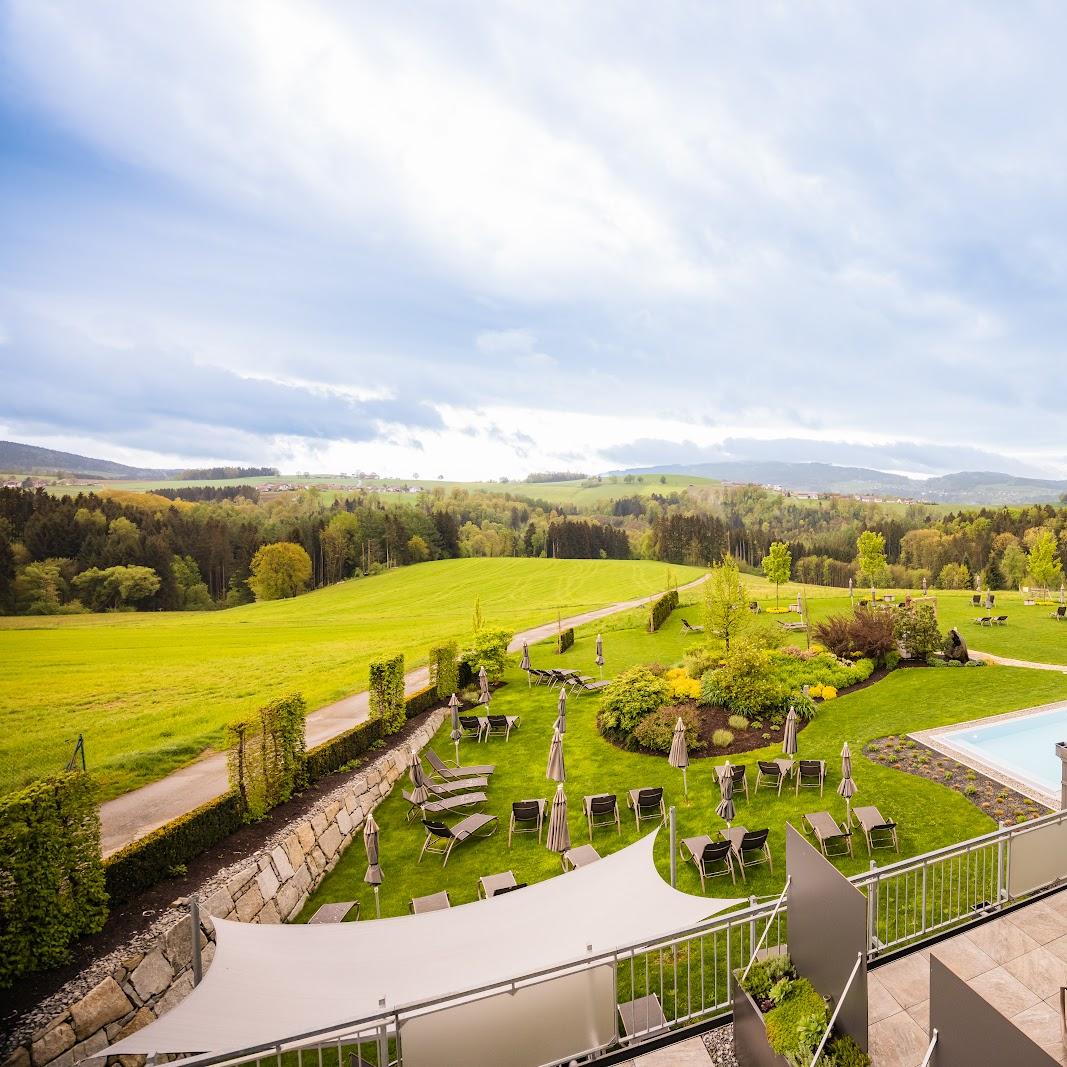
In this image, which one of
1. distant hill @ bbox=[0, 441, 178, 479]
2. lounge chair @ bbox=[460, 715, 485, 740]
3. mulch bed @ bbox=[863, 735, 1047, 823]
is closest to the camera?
mulch bed @ bbox=[863, 735, 1047, 823]

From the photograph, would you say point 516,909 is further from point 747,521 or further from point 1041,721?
point 747,521

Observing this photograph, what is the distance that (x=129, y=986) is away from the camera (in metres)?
7.16

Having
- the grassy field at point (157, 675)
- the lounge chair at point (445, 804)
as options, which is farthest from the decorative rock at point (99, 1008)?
the lounge chair at point (445, 804)

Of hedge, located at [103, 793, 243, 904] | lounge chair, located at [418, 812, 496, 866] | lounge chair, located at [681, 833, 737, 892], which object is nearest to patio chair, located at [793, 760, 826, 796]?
lounge chair, located at [681, 833, 737, 892]

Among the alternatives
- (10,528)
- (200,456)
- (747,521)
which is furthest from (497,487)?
(10,528)

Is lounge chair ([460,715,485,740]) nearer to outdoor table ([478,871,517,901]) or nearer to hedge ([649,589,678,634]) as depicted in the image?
outdoor table ([478,871,517,901])

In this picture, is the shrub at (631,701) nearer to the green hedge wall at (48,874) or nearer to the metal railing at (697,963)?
the metal railing at (697,963)

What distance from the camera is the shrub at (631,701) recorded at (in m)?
16.9

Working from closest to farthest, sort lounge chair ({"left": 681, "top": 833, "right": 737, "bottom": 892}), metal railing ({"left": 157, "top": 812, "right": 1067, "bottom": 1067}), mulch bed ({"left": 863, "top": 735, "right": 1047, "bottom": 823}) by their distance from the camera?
metal railing ({"left": 157, "top": 812, "right": 1067, "bottom": 1067}) < lounge chair ({"left": 681, "top": 833, "right": 737, "bottom": 892}) < mulch bed ({"left": 863, "top": 735, "right": 1047, "bottom": 823})

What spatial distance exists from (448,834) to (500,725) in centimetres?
730

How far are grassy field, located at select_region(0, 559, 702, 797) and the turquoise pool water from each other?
1893 centimetres

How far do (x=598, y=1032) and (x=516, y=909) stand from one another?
1692 mm

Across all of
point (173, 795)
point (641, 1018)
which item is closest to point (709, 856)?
point (641, 1018)

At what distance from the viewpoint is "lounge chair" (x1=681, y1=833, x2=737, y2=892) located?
956 cm
